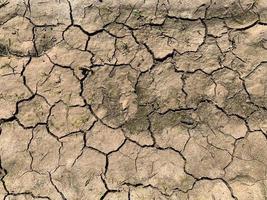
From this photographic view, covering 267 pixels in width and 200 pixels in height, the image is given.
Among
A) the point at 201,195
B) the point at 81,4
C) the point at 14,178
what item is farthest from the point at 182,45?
the point at 14,178

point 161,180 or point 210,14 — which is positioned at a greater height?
point 210,14

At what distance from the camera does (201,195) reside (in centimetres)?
387

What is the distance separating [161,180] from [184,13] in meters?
1.47

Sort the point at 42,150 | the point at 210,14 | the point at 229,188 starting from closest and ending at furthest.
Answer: the point at 229,188 → the point at 42,150 → the point at 210,14

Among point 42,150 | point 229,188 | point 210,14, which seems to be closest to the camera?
point 229,188

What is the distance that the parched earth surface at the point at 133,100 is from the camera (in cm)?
397

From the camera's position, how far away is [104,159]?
13.4 ft

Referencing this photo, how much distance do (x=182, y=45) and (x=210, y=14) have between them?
1.22 feet

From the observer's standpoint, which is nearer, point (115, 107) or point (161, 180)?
point (161, 180)

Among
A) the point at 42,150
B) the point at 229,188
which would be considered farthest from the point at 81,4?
the point at 229,188

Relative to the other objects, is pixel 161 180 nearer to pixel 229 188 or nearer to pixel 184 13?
pixel 229 188

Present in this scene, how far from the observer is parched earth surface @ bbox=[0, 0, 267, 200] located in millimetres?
3969

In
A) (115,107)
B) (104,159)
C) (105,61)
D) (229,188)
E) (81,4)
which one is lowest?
(229,188)

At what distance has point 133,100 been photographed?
167 inches
